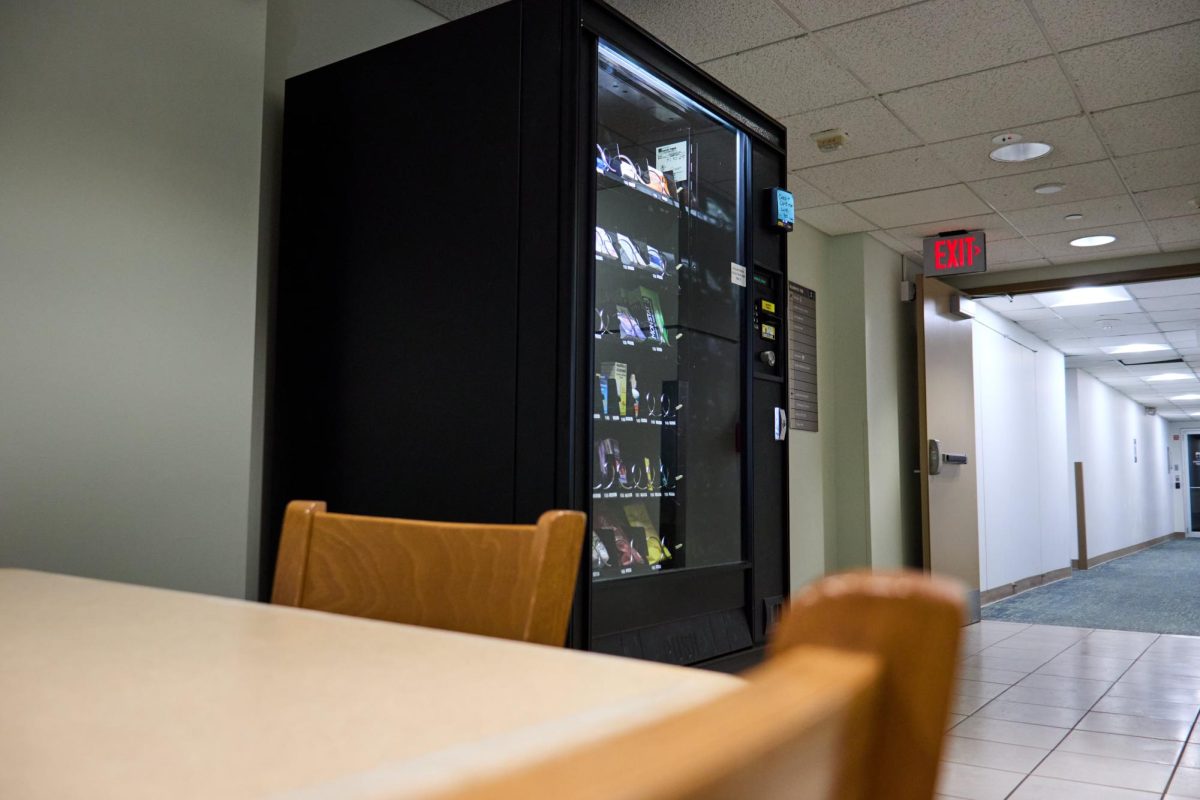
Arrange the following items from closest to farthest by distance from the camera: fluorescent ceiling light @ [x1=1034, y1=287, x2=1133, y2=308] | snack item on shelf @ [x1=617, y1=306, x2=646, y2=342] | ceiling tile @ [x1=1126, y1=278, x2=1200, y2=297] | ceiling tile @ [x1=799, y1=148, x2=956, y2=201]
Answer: snack item on shelf @ [x1=617, y1=306, x2=646, y2=342]
ceiling tile @ [x1=799, y1=148, x2=956, y2=201]
ceiling tile @ [x1=1126, y1=278, x2=1200, y2=297]
fluorescent ceiling light @ [x1=1034, y1=287, x2=1133, y2=308]

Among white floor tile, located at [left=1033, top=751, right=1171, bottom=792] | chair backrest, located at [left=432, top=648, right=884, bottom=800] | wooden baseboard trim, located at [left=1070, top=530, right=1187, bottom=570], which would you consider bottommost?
wooden baseboard trim, located at [left=1070, top=530, right=1187, bottom=570]

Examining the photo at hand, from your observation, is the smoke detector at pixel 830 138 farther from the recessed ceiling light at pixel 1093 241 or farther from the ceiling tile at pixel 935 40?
the recessed ceiling light at pixel 1093 241

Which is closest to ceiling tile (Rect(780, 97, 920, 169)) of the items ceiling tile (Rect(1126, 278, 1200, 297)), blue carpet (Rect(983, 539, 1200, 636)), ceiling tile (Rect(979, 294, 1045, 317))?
ceiling tile (Rect(1126, 278, 1200, 297))

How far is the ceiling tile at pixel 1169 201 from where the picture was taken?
5480 mm

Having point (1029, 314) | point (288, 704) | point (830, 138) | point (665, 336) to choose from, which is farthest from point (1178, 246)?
point (288, 704)

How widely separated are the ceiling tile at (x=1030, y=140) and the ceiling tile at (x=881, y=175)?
0.32 feet

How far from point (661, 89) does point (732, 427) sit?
1.15 metres

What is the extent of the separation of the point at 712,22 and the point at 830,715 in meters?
3.79

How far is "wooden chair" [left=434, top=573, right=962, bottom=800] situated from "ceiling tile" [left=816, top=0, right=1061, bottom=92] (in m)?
3.74

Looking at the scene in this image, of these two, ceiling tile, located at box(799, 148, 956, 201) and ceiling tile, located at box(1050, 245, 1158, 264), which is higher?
ceiling tile, located at box(799, 148, 956, 201)

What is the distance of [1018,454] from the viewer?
9406 mm

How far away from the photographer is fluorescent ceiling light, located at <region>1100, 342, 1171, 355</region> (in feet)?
35.6

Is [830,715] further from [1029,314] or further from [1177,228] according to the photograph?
[1029,314]

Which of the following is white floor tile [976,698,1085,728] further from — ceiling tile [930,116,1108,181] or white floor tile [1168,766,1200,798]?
ceiling tile [930,116,1108,181]
